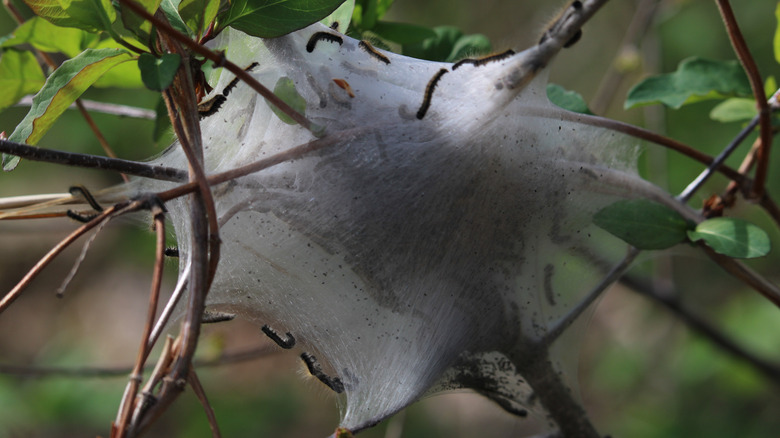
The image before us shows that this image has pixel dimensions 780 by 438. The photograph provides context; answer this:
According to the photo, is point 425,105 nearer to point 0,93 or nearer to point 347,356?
point 347,356

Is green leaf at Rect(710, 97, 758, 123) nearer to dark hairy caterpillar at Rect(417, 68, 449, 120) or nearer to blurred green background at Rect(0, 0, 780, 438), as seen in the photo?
dark hairy caterpillar at Rect(417, 68, 449, 120)

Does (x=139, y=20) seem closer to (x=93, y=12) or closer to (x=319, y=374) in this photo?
(x=93, y=12)


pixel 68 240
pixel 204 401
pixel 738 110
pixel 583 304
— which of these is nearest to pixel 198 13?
pixel 68 240

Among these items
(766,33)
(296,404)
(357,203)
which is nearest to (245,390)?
(296,404)

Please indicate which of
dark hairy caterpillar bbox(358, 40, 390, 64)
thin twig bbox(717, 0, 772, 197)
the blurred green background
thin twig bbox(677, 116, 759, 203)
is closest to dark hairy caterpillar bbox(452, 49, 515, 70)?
dark hairy caterpillar bbox(358, 40, 390, 64)

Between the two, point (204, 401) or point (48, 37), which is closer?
point (204, 401)

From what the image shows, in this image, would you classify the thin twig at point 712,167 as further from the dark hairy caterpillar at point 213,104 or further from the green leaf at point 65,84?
the green leaf at point 65,84

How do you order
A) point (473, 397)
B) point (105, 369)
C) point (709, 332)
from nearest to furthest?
1. point (105, 369)
2. point (709, 332)
3. point (473, 397)
